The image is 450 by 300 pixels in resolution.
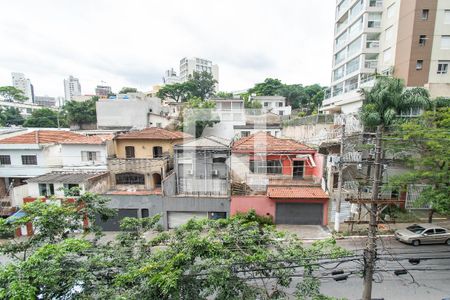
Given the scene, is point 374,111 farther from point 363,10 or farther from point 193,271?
point 363,10

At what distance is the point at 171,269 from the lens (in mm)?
5547

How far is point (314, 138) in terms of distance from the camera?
974 inches

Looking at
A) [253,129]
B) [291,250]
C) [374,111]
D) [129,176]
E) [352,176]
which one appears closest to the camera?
[291,250]

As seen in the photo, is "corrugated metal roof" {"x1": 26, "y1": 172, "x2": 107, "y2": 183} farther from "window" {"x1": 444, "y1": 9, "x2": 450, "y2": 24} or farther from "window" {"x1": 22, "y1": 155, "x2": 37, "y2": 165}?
"window" {"x1": 444, "y1": 9, "x2": 450, "y2": 24}

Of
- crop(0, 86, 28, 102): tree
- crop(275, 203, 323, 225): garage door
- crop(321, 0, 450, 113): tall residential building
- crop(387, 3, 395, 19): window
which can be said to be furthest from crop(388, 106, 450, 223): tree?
crop(0, 86, 28, 102): tree

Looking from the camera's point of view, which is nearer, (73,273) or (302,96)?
(73,273)

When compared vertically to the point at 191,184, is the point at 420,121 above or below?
above

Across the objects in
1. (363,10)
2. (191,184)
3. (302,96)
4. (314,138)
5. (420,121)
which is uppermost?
(363,10)

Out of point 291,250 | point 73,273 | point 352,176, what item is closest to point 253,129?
point 352,176

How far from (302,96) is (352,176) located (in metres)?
39.0

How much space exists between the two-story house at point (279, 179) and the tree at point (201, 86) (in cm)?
3440

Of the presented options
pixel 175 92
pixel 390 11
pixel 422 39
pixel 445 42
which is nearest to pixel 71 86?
pixel 175 92

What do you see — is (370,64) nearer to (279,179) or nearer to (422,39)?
(422,39)

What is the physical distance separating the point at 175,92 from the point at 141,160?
113 ft
